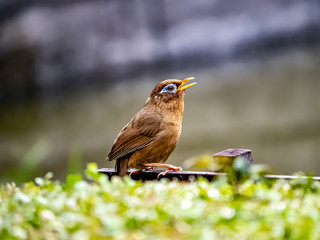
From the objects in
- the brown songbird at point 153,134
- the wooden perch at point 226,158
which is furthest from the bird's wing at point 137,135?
the wooden perch at point 226,158

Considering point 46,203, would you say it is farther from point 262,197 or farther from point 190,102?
point 190,102

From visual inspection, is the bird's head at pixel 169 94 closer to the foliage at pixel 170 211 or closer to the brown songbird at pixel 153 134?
the brown songbird at pixel 153 134

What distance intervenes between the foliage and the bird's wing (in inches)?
61.0

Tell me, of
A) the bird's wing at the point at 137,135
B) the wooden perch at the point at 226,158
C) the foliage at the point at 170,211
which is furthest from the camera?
the bird's wing at the point at 137,135

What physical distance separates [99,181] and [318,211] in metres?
1.21

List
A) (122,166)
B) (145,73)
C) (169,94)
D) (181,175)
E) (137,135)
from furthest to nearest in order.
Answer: (145,73)
(169,94)
(137,135)
(122,166)
(181,175)

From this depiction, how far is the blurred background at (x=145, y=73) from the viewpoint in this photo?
1035cm

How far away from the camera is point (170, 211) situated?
8.11 feet

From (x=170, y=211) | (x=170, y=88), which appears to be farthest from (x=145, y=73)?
(x=170, y=211)

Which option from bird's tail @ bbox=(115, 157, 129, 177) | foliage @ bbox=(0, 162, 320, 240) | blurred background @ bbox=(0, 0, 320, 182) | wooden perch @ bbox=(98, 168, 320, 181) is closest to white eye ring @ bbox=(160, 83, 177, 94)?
bird's tail @ bbox=(115, 157, 129, 177)

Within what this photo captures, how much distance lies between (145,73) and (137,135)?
6.25 metres

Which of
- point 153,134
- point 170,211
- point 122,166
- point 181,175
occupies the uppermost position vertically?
Answer: point 153,134

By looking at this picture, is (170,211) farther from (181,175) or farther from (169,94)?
(169,94)

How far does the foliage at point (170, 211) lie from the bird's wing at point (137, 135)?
1548 millimetres
